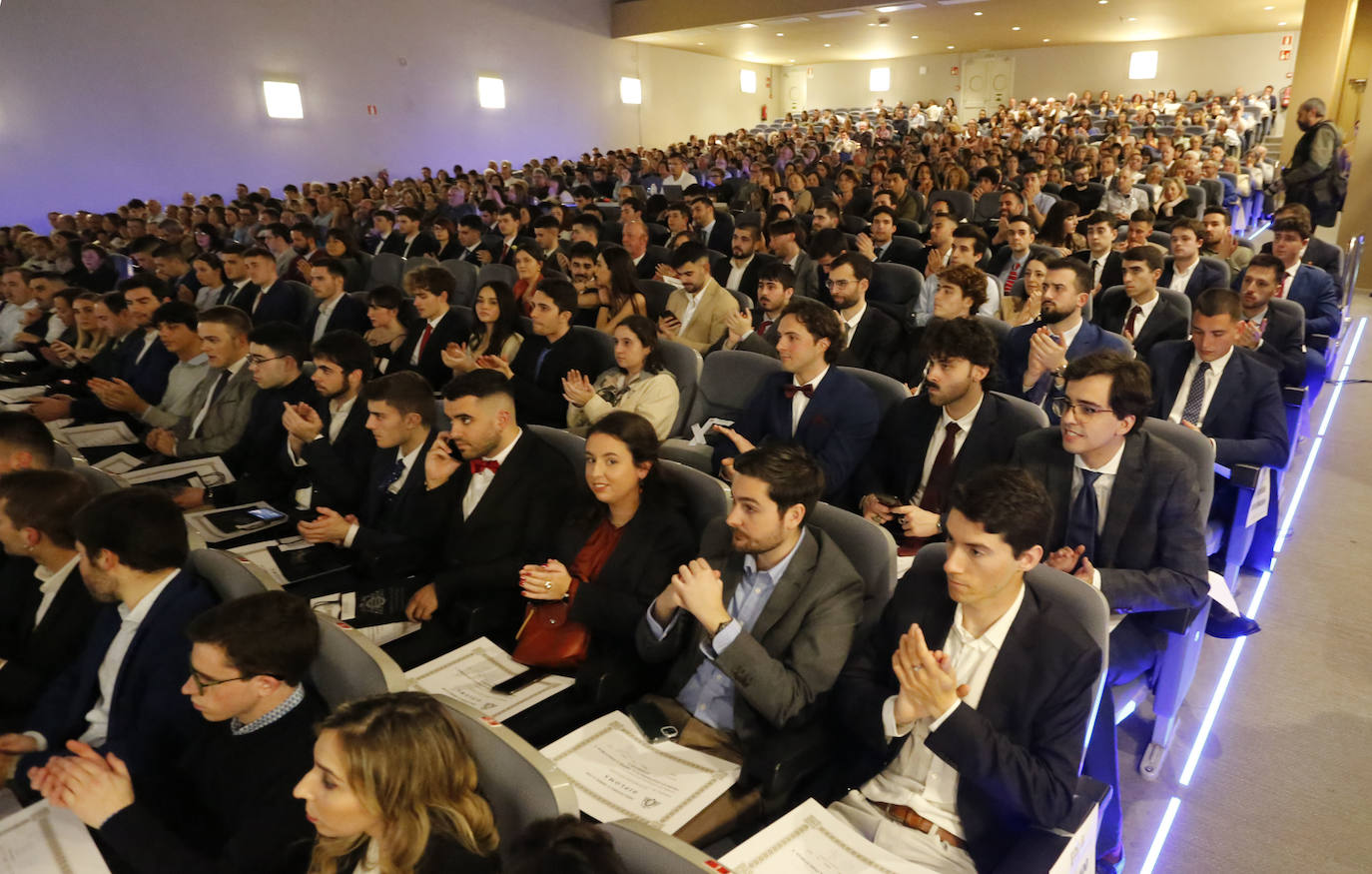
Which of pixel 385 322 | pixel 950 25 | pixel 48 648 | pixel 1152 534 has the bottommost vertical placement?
pixel 48 648

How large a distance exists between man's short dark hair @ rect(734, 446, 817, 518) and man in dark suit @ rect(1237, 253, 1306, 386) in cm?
295

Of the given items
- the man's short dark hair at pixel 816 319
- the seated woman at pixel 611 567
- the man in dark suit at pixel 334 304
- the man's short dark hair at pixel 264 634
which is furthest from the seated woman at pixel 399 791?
the man in dark suit at pixel 334 304

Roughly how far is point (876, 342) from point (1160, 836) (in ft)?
8.81

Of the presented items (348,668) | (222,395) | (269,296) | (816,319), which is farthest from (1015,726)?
(269,296)

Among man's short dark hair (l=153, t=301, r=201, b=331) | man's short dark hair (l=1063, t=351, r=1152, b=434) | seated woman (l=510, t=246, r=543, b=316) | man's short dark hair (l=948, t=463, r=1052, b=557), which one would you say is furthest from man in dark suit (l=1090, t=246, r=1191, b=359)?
man's short dark hair (l=153, t=301, r=201, b=331)

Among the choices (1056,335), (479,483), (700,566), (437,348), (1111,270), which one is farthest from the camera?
(1111,270)

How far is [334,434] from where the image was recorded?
348cm

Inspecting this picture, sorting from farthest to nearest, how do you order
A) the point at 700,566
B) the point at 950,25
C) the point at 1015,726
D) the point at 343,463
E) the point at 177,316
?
the point at 950,25 → the point at 177,316 → the point at 343,463 → the point at 700,566 → the point at 1015,726

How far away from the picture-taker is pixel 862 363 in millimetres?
4367

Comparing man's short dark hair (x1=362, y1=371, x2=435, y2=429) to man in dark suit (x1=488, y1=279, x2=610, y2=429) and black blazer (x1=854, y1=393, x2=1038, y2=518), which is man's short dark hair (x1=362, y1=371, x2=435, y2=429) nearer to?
man in dark suit (x1=488, y1=279, x2=610, y2=429)

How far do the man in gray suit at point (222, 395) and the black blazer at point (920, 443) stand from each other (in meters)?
2.84

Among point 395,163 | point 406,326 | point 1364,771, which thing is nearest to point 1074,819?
point 1364,771

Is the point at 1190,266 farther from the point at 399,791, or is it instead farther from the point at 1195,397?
the point at 399,791

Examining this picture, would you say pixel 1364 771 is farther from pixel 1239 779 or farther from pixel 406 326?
pixel 406 326
